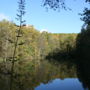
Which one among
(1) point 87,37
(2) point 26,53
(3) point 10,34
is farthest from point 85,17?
(2) point 26,53

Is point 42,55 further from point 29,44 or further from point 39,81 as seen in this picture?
point 39,81

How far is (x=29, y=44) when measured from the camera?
117188 millimetres

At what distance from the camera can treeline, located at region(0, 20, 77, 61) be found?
8816cm

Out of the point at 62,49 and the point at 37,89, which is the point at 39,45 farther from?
the point at 37,89

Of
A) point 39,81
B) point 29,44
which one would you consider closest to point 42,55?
point 29,44

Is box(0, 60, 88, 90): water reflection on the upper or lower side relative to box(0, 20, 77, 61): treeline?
lower

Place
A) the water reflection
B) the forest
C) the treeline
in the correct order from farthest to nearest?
the treeline
the forest
the water reflection

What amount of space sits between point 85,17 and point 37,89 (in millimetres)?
11635

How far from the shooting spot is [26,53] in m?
109

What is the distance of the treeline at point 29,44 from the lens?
88162mm

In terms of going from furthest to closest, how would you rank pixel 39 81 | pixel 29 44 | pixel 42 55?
1. pixel 42 55
2. pixel 29 44
3. pixel 39 81

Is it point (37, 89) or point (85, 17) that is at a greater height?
point (85, 17)

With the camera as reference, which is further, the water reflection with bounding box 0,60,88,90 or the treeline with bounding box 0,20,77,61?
the treeline with bounding box 0,20,77,61

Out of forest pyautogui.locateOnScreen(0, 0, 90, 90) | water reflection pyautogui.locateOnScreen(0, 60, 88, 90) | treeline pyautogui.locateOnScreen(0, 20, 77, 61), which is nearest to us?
water reflection pyautogui.locateOnScreen(0, 60, 88, 90)
